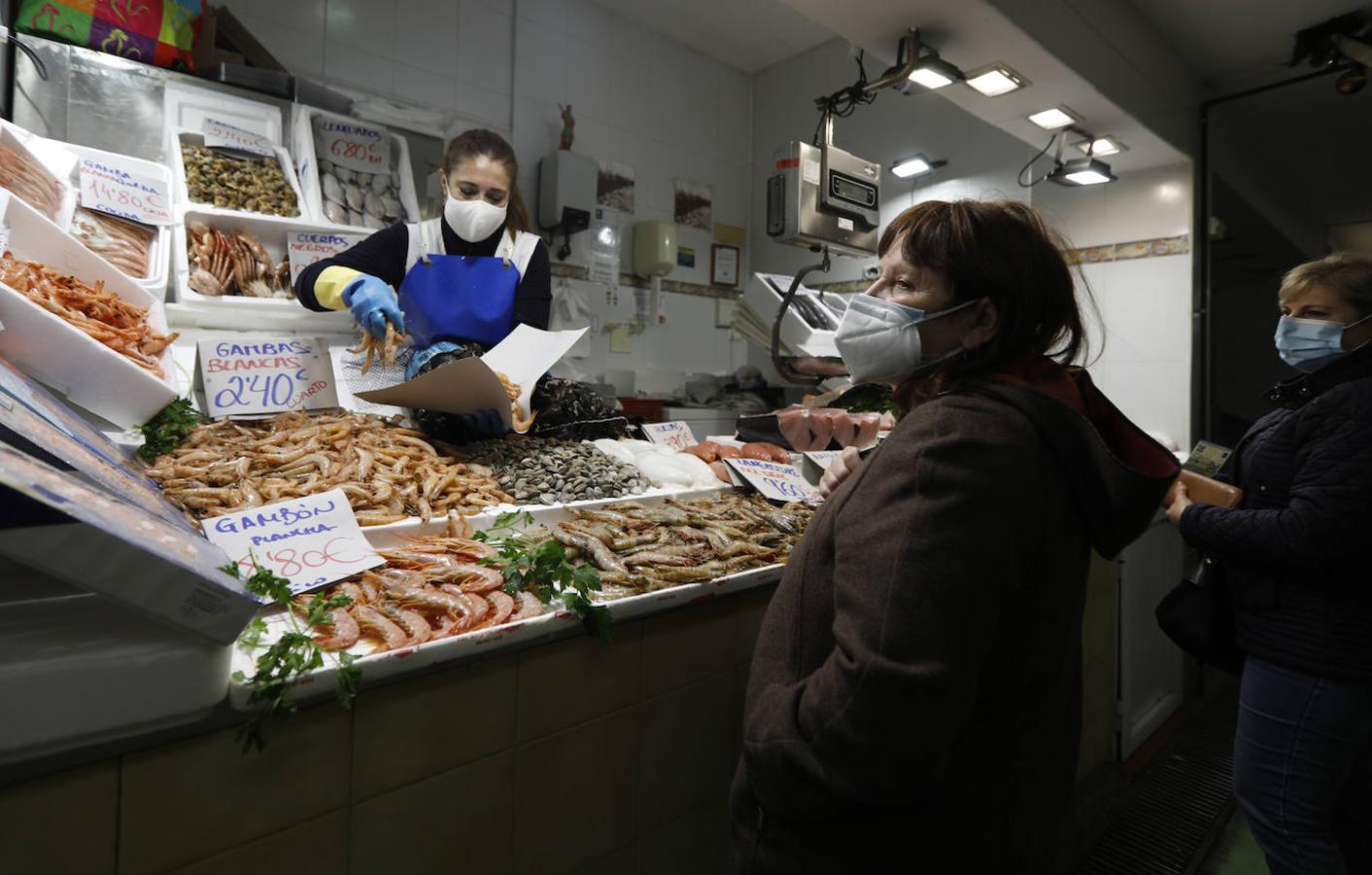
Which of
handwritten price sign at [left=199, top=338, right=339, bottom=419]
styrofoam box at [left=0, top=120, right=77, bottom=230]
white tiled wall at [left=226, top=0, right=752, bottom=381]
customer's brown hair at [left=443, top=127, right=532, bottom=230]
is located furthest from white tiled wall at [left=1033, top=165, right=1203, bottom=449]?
styrofoam box at [left=0, top=120, right=77, bottom=230]

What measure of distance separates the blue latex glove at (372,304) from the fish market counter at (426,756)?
948 millimetres

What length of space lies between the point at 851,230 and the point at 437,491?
263 centimetres

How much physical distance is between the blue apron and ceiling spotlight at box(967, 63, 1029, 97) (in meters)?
2.28

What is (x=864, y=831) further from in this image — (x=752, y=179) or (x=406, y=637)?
(x=752, y=179)

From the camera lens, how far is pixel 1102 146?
4.08m

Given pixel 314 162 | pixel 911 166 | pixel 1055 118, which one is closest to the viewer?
pixel 314 162

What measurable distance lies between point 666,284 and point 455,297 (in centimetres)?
449

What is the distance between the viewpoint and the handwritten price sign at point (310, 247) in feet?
10.1

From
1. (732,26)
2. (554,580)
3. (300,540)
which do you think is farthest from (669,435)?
(732,26)

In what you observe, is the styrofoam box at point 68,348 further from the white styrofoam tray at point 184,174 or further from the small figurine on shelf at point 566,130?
the small figurine on shelf at point 566,130

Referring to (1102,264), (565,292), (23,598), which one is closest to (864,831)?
(23,598)

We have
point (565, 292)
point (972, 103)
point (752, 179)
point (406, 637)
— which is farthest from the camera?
point (752, 179)

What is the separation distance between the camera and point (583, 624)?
1.42m

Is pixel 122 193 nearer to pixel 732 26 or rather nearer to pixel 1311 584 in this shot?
pixel 1311 584
